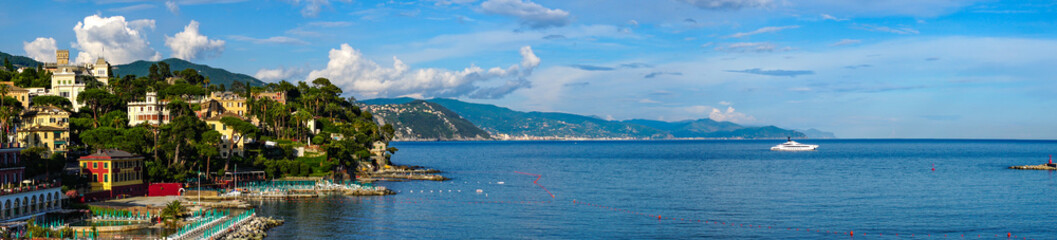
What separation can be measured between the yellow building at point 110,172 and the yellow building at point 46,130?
15.7 m

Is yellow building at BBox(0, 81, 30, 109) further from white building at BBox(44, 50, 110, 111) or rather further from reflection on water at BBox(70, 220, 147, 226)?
reflection on water at BBox(70, 220, 147, 226)

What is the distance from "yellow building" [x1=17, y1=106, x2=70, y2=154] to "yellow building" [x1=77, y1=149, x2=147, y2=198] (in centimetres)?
1574

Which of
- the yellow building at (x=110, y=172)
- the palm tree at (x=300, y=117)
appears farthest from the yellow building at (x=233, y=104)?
the yellow building at (x=110, y=172)

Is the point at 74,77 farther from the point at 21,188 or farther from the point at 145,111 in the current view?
the point at 21,188

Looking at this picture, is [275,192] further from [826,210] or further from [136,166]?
[826,210]

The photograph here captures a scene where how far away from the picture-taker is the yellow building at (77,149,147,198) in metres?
85.7

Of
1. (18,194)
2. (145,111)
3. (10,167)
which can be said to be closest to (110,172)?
(10,167)

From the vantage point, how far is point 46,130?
102 m

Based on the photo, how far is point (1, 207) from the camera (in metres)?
63.0

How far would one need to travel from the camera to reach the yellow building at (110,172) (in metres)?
85.7

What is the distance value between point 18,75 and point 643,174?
113 m

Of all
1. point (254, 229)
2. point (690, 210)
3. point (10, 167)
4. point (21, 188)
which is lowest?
point (690, 210)

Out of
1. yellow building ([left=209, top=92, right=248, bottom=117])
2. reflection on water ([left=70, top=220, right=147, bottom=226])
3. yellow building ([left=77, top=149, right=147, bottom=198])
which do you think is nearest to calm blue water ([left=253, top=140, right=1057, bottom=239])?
reflection on water ([left=70, top=220, right=147, bottom=226])

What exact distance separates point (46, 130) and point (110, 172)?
23313 mm
